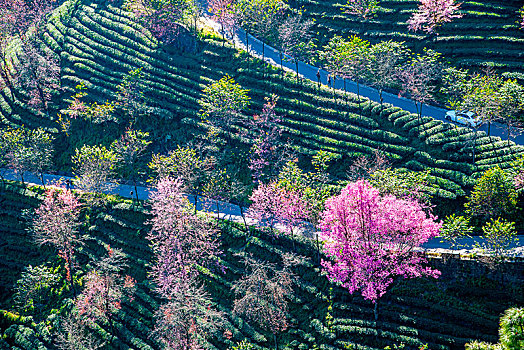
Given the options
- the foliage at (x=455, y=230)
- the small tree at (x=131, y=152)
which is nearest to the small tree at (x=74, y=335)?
the small tree at (x=131, y=152)

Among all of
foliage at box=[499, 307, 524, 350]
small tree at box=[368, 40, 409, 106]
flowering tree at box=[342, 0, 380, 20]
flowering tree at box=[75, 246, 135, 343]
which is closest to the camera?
foliage at box=[499, 307, 524, 350]

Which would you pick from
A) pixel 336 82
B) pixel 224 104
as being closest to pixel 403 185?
pixel 336 82

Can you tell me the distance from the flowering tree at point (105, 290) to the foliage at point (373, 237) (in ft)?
83.6

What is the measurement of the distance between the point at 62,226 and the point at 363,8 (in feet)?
194

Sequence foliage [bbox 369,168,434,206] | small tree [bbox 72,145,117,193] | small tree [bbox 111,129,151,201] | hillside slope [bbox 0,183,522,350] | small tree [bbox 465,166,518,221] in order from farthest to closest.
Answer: small tree [bbox 111,129,151,201] → small tree [bbox 72,145,117,193] → foliage [bbox 369,168,434,206] → small tree [bbox 465,166,518,221] → hillside slope [bbox 0,183,522,350]

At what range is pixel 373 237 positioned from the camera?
1816 inches

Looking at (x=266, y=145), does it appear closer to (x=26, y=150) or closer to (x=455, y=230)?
(x=455, y=230)

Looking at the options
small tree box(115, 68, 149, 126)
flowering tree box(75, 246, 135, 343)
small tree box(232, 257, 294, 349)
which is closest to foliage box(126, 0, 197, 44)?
small tree box(115, 68, 149, 126)

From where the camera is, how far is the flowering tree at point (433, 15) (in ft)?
240

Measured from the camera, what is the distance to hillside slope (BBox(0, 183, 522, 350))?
45.2 m

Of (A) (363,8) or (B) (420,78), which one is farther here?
(A) (363,8)

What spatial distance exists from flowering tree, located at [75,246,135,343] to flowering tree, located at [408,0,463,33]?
5714cm

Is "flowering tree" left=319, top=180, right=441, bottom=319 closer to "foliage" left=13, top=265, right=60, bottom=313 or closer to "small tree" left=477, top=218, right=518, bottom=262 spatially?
"small tree" left=477, top=218, right=518, bottom=262

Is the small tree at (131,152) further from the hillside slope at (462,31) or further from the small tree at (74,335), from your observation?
the hillside slope at (462,31)
